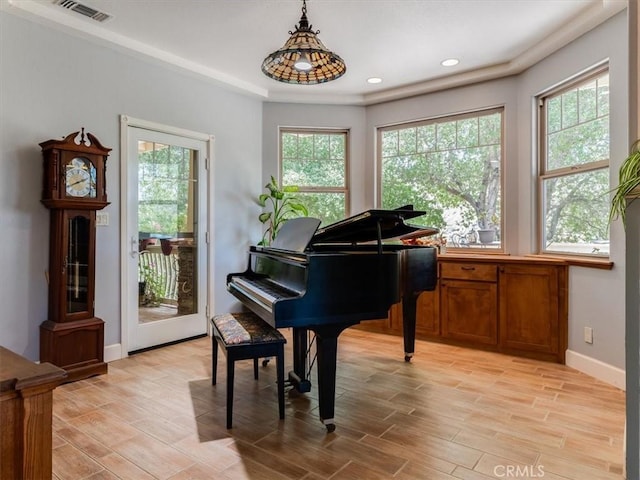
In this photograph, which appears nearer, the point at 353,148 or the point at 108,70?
the point at 108,70

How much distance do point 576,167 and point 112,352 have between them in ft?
13.9

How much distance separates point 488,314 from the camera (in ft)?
12.3

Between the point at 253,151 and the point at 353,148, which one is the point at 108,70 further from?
the point at 353,148

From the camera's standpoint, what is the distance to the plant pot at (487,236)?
14.0 feet

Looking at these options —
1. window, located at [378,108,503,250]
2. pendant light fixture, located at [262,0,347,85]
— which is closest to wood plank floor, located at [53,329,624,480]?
window, located at [378,108,503,250]

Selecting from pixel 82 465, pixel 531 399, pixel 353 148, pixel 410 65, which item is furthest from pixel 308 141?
pixel 82 465

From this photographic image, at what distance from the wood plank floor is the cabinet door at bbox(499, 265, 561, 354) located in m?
0.22

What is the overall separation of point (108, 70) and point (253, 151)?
1.74m

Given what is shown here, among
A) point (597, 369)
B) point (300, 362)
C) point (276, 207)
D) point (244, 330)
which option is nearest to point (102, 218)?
point (244, 330)

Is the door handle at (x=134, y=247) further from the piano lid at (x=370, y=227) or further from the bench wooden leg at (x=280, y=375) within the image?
the bench wooden leg at (x=280, y=375)

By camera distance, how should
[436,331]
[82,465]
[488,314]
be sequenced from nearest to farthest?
[82,465] → [488,314] → [436,331]

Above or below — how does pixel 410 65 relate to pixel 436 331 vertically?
above

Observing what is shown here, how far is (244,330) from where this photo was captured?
244 cm

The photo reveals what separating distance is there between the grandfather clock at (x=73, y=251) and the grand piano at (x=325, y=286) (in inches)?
47.6
